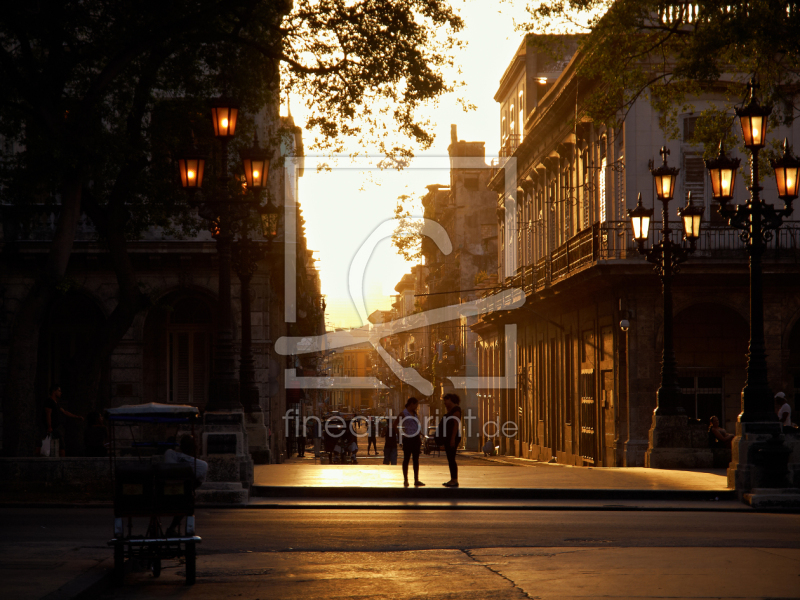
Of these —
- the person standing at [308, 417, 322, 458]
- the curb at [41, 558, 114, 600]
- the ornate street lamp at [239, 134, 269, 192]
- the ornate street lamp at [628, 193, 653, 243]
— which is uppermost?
the ornate street lamp at [239, 134, 269, 192]

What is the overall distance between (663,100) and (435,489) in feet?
25.8

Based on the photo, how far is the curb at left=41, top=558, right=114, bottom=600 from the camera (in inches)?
294

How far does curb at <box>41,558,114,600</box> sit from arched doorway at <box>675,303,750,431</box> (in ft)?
70.1

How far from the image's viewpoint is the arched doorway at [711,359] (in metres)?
28.0

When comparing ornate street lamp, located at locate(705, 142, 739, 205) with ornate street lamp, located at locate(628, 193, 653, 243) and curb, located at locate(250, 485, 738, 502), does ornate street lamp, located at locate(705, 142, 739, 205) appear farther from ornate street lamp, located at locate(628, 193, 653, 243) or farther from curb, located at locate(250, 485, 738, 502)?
curb, located at locate(250, 485, 738, 502)

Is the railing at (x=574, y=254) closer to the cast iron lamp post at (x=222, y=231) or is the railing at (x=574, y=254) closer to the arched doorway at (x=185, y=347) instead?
the arched doorway at (x=185, y=347)

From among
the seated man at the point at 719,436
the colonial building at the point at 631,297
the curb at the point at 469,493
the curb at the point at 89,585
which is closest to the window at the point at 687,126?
the colonial building at the point at 631,297

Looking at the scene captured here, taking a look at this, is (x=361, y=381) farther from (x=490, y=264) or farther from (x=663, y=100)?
(x=663, y=100)

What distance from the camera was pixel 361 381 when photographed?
16712 cm

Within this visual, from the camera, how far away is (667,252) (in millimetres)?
21453

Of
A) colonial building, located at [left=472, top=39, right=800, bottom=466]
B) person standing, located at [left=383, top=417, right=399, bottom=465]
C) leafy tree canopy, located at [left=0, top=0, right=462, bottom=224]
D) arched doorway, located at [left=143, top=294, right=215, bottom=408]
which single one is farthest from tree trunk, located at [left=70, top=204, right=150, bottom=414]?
person standing, located at [left=383, top=417, right=399, bottom=465]

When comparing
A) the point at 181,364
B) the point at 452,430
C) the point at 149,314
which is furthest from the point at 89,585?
the point at 181,364

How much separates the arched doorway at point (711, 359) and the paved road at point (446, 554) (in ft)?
45.1

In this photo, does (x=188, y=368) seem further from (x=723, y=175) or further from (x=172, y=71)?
(x=723, y=175)
